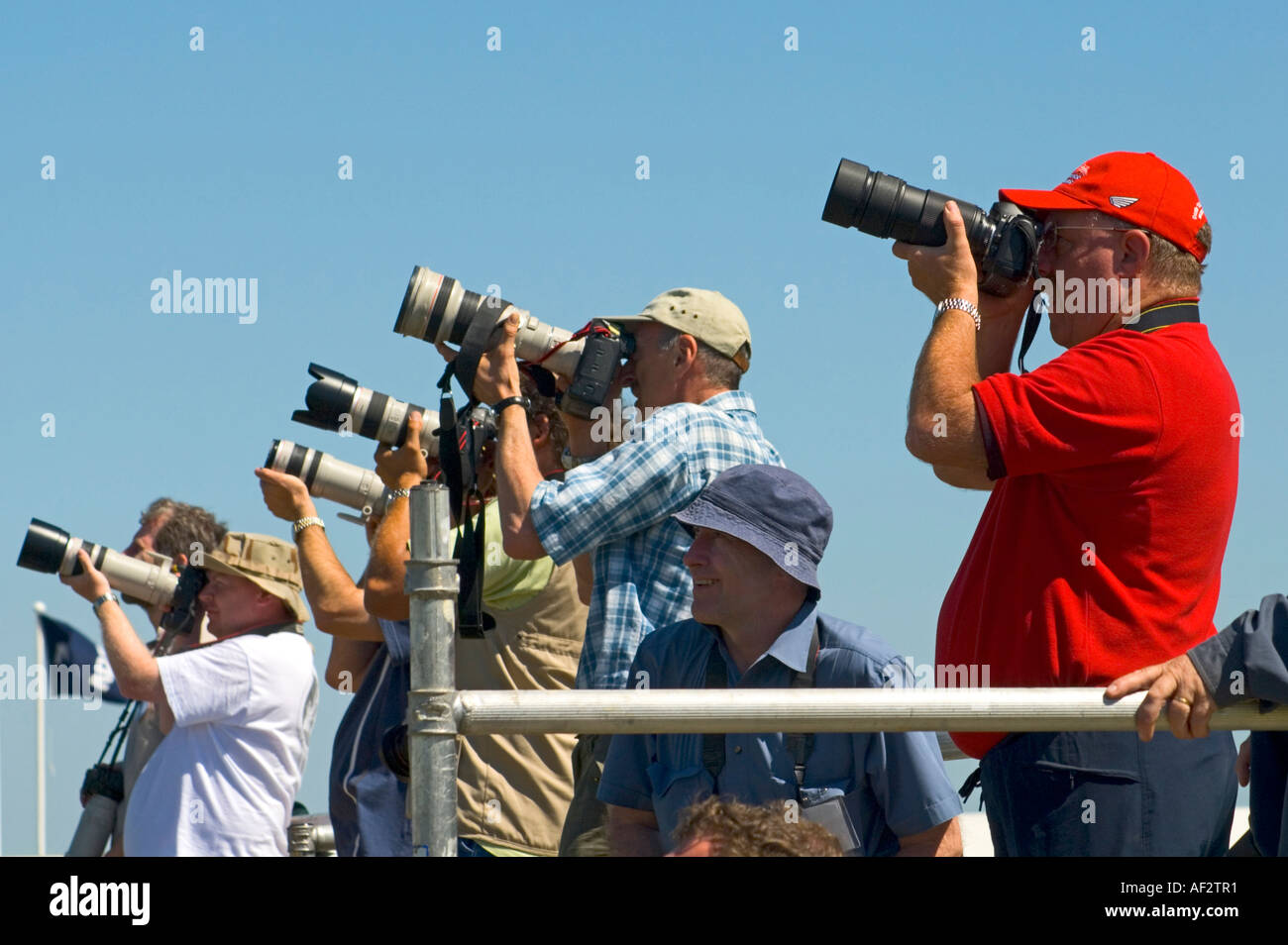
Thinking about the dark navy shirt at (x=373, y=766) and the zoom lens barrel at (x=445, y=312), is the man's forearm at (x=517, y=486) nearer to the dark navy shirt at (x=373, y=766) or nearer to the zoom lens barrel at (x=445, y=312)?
the zoom lens barrel at (x=445, y=312)

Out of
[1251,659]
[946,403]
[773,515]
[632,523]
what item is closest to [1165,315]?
[946,403]

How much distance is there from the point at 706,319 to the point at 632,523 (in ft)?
2.47

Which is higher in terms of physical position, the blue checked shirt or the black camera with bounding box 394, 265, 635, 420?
the black camera with bounding box 394, 265, 635, 420

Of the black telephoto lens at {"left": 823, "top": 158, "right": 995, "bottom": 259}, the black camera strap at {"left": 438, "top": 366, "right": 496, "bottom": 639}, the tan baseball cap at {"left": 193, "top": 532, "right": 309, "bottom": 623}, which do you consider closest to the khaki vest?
the black camera strap at {"left": 438, "top": 366, "right": 496, "bottom": 639}

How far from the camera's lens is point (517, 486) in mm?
4090

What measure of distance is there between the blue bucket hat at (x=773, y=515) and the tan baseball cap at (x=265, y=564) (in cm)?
269

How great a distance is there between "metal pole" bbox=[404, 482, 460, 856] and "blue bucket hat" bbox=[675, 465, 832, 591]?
102 cm

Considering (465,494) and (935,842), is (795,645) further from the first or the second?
(465,494)

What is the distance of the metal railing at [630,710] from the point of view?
2463 mm

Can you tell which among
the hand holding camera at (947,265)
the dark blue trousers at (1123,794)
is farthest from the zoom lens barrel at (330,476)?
the dark blue trousers at (1123,794)

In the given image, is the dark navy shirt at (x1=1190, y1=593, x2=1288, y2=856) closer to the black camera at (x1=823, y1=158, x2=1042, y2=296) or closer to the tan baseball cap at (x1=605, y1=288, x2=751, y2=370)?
the black camera at (x1=823, y1=158, x2=1042, y2=296)

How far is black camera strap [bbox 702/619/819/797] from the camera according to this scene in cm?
329
